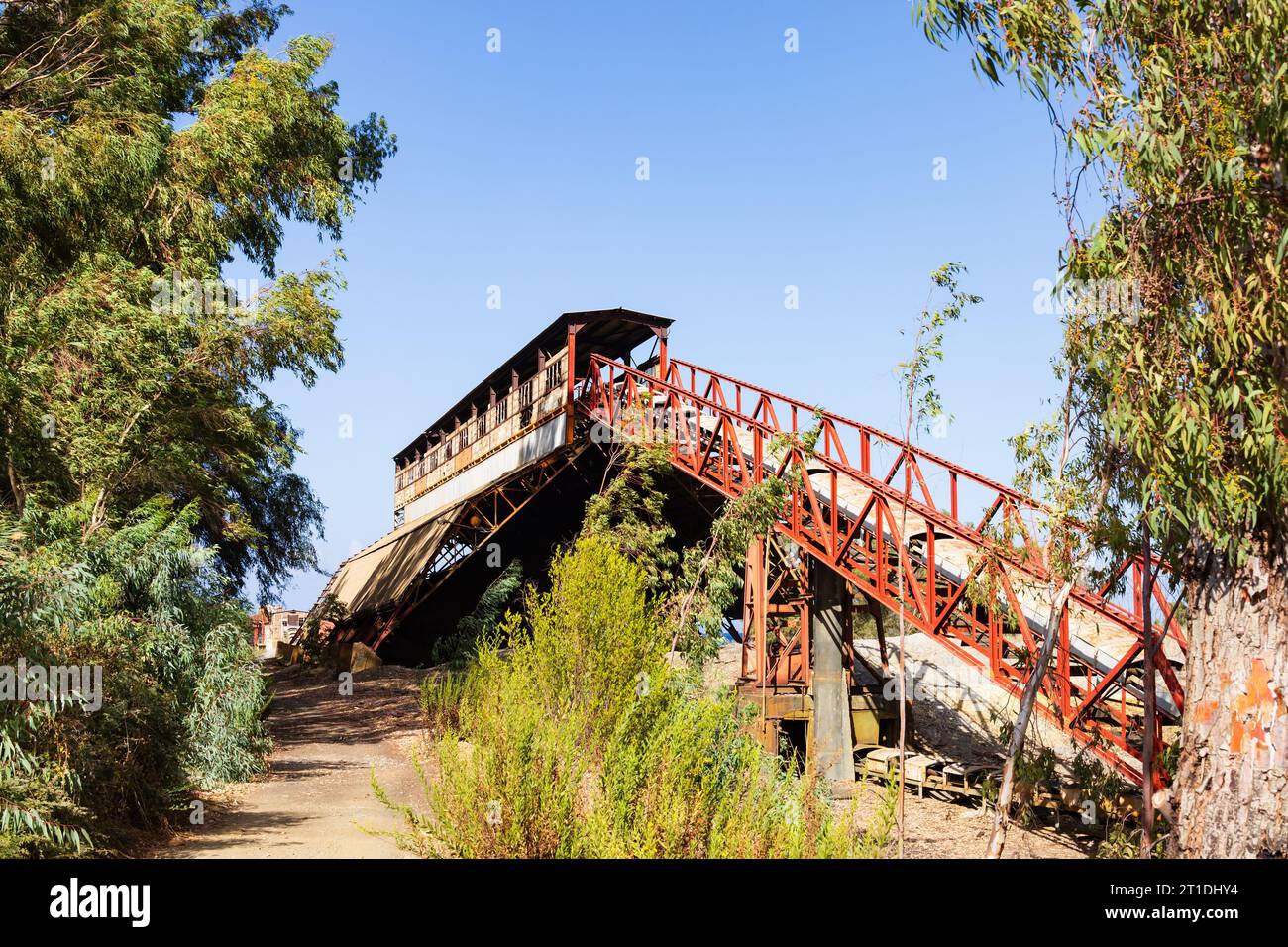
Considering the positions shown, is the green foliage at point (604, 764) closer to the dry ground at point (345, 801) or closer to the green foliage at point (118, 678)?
the dry ground at point (345, 801)

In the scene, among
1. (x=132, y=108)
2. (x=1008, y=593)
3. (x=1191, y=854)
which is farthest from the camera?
(x=132, y=108)

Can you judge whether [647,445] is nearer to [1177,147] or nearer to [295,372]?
[295,372]

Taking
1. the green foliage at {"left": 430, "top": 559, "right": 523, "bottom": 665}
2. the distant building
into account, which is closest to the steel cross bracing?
the green foliage at {"left": 430, "top": 559, "right": 523, "bottom": 665}

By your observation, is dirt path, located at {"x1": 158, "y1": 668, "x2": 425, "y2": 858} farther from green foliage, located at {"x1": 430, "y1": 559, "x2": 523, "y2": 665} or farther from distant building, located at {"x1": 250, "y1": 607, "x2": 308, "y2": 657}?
distant building, located at {"x1": 250, "y1": 607, "x2": 308, "y2": 657}

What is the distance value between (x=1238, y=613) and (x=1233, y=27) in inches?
188

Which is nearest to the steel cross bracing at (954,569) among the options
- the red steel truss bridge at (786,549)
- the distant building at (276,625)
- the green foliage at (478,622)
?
the red steel truss bridge at (786,549)

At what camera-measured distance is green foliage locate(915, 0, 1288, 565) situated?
719 centimetres

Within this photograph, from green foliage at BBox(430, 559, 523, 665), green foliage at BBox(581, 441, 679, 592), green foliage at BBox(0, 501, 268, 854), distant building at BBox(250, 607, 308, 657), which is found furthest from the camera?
distant building at BBox(250, 607, 308, 657)

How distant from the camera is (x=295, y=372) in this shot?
1572 centimetres

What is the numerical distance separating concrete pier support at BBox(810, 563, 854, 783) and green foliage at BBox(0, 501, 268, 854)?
863cm

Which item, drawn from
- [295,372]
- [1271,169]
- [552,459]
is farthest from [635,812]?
[552,459]

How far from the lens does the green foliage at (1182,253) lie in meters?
7.19

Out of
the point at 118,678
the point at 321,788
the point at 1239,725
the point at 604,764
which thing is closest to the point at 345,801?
the point at 321,788

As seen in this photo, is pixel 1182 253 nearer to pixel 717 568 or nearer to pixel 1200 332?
pixel 1200 332
